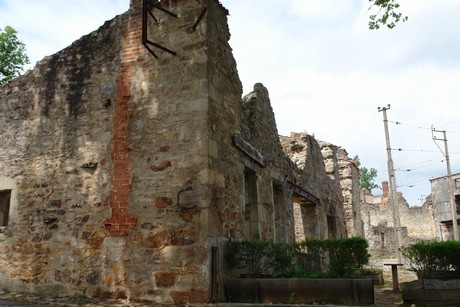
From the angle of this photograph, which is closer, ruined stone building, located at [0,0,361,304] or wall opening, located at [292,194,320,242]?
ruined stone building, located at [0,0,361,304]

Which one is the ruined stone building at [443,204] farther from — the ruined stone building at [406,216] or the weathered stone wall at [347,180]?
the weathered stone wall at [347,180]

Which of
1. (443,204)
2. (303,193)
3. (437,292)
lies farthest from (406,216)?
(437,292)

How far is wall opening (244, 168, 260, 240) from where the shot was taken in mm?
8195

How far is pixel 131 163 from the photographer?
6551 millimetres

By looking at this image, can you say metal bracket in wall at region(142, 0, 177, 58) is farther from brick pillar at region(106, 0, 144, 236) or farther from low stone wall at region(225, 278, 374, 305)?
low stone wall at region(225, 278, 374, 305)

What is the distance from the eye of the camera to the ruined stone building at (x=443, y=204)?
35.9 metres

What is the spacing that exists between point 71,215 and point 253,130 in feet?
12.9

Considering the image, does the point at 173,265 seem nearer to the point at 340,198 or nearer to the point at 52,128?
the point at 52,128

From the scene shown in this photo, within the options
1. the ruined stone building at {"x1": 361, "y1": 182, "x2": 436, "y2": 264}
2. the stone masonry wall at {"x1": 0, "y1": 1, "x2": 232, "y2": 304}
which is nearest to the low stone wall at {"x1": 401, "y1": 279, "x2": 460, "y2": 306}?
the stone masonry wall at {"x1": 0, "y1": 1, "x2": 232, "y2": 304}

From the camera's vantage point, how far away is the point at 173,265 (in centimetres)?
587

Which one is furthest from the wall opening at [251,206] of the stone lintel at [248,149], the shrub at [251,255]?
the shrub at [251,255]

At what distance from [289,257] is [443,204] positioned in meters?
35.8

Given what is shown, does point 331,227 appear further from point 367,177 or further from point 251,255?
point 367,177

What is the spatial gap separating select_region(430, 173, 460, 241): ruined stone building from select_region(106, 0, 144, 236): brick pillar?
34.7 metres
